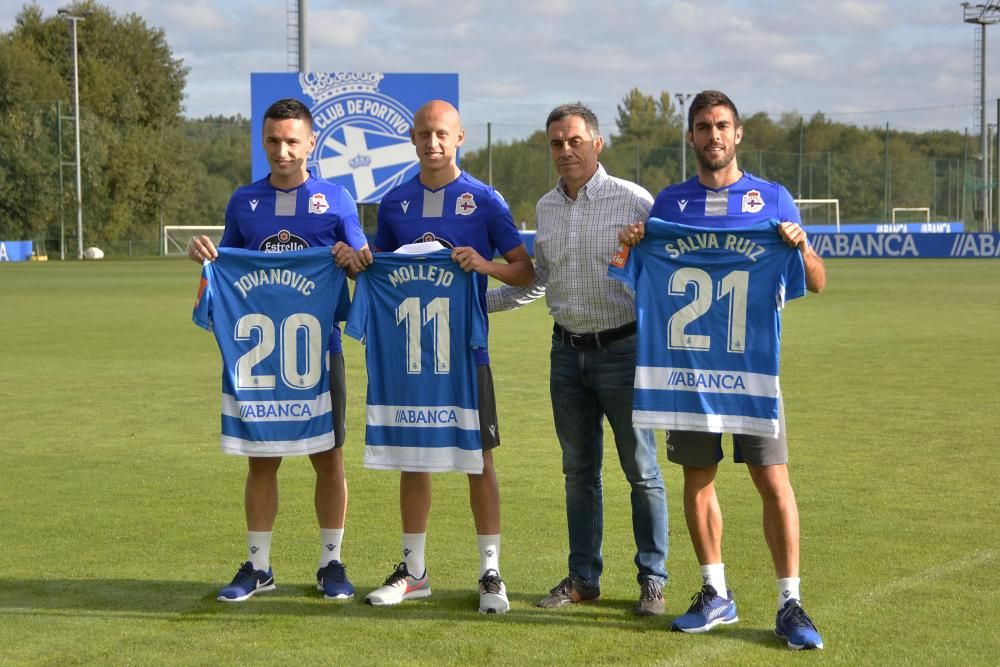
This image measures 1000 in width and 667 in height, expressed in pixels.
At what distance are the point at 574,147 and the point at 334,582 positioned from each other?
213cm

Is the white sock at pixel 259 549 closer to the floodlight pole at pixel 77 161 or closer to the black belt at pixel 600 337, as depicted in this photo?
the black belt at pixel 600 337

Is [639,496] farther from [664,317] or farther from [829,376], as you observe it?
[829,376]

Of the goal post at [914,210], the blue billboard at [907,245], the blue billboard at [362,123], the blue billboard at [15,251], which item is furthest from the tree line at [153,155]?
the blue billboard at [362,123]

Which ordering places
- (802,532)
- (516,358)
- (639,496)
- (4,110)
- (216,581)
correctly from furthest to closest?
(4,110)
(516,358)
(802,532)
(216,581)
(639,496)

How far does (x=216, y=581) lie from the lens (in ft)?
18.9

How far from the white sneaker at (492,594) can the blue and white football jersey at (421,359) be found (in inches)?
17.9

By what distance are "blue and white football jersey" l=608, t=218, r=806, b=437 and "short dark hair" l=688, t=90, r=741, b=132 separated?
0.42 m

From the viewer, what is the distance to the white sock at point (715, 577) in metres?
5.04

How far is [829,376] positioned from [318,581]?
8.26 meters

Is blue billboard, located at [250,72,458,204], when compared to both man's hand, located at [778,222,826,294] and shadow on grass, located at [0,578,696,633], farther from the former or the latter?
man's hand, located at [778,222,826,294]

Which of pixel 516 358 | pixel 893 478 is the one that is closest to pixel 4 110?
pixel 516 358

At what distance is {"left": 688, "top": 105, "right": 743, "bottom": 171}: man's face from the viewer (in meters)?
4.82

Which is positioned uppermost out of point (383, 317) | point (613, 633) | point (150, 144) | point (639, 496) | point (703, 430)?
point (150, 144)

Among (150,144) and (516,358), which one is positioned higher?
(150,144)
